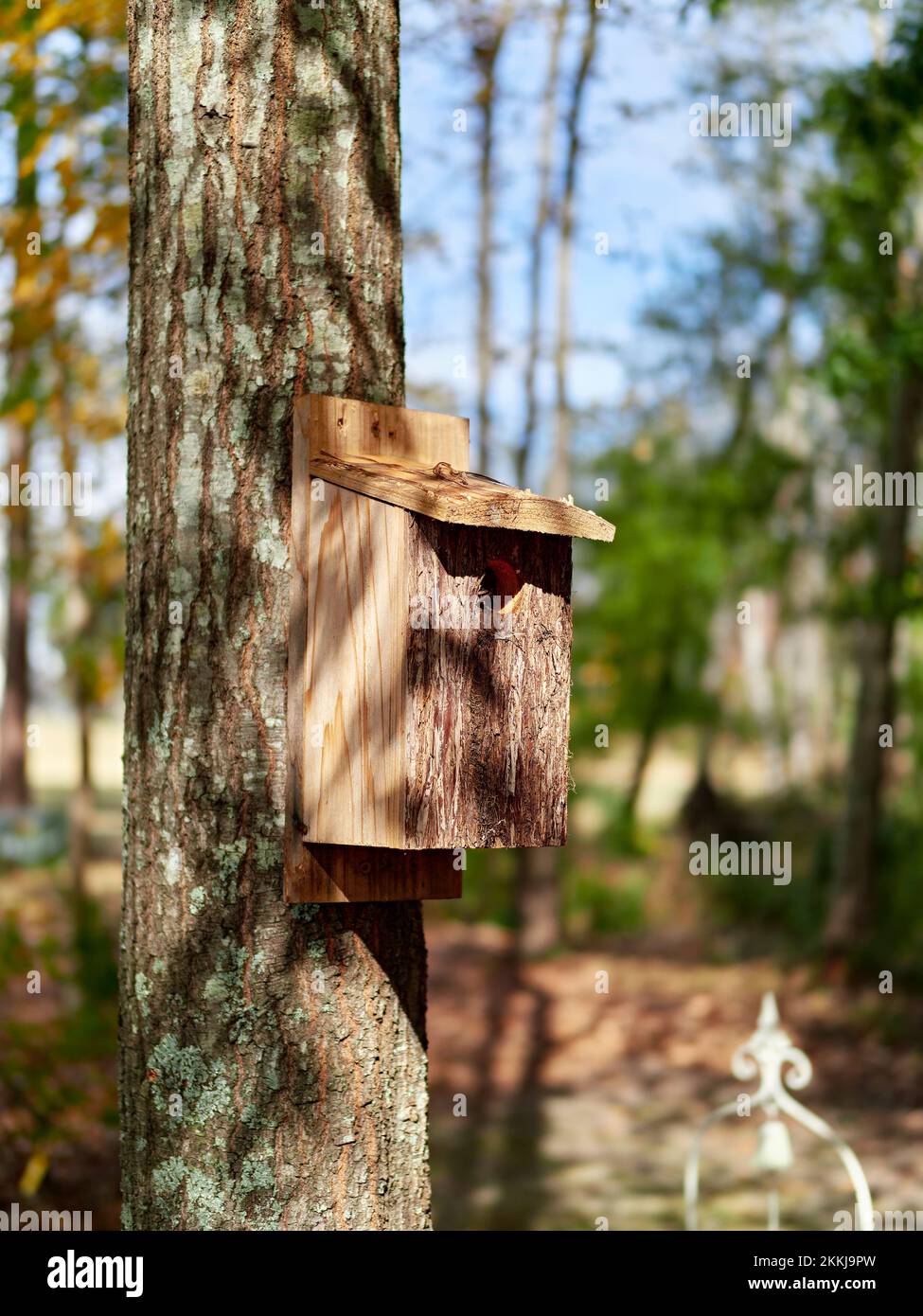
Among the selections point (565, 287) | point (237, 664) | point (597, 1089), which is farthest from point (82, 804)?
point (237, 664)

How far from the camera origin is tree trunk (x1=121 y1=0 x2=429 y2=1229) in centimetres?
244

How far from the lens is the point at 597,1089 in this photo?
31.5ft

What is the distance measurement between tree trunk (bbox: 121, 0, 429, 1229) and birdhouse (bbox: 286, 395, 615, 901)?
0.16ft

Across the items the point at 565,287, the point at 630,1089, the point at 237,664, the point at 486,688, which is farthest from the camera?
the point at 565,287

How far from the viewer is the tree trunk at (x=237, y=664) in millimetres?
2438

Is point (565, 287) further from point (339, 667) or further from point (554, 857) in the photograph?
point (339, 667)

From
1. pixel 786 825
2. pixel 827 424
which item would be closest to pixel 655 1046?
pixel 786 825

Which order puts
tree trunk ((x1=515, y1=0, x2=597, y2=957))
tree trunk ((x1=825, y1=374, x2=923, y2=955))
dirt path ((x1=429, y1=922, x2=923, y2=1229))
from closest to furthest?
dirt path ((x1=429, y1=922, x2=923, y2=1229)) → tree trunk ((x1=825, y1=374, x2=923, y2=955)) → tree trunk ((x1=515, y1=0, x2=597, y2=957))

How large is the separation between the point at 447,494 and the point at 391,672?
1.11 feet

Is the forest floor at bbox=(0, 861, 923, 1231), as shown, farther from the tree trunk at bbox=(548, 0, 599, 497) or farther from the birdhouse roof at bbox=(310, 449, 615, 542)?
the tree trunk at bbox=(548, 0, 599, 497)

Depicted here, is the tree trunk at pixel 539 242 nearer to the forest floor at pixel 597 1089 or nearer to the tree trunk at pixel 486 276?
the tree trunk at pixel 486 276

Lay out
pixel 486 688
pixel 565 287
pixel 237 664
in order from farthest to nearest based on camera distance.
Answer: pixel 565 287, pixel 486 688, pixel 237 664

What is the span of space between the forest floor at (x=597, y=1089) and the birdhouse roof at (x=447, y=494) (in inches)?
114

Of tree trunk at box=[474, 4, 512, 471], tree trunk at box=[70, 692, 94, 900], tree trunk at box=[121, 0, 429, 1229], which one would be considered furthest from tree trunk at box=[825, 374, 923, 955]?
tree trunk at box=[121, 0, 429, 1229]
